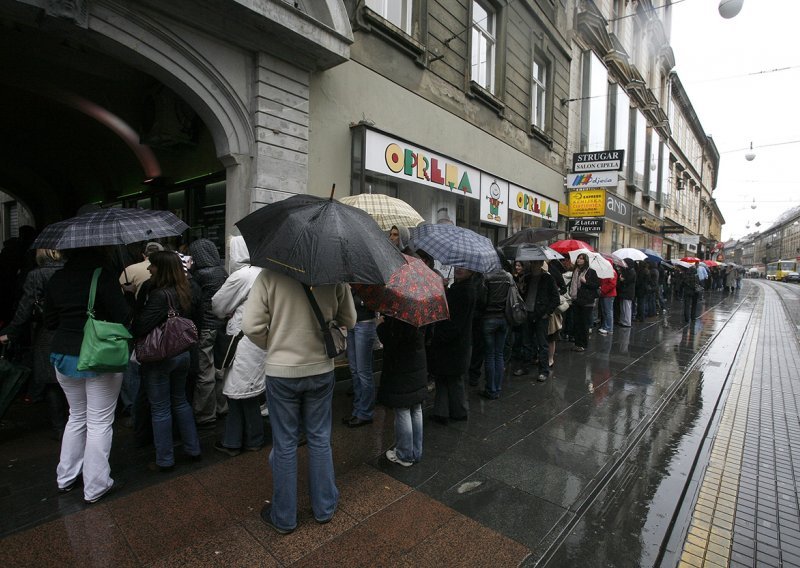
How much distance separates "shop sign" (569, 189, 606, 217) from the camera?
14352 millimetres

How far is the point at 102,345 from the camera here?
2809 millimetres

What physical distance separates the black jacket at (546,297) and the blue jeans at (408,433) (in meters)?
3.25

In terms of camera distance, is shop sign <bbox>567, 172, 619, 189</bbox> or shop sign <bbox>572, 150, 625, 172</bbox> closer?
shop sign <bbox>572, 150, 625, 172</bbox>

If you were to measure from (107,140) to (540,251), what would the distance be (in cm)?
901

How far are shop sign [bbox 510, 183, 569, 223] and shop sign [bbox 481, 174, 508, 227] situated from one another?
0.37 metres

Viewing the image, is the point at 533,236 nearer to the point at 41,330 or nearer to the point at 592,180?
the point at 41,330

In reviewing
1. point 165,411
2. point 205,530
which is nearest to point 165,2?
point 165,411

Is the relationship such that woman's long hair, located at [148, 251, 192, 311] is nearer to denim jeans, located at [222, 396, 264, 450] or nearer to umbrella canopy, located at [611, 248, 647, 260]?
denim jeans, located at [222, 396, 264, 450]

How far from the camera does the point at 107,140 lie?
8930 millimetres

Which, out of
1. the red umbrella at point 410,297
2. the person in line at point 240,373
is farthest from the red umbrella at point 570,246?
the person in line at point 240,373

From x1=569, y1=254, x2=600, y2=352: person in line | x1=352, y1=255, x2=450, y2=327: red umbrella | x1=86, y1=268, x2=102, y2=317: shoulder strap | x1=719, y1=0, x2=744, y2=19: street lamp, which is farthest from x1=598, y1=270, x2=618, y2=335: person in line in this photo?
x1=86, y1=268, x2=102, y2=317: shoulder strap

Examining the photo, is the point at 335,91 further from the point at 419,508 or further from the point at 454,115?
the point at 419,508

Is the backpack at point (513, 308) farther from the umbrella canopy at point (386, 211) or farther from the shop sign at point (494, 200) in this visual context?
the shop sign at point (494, 200)

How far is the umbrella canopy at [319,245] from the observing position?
2.24 m
